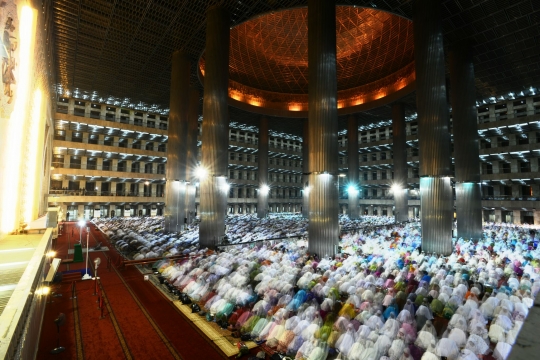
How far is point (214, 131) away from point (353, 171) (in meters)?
26.9

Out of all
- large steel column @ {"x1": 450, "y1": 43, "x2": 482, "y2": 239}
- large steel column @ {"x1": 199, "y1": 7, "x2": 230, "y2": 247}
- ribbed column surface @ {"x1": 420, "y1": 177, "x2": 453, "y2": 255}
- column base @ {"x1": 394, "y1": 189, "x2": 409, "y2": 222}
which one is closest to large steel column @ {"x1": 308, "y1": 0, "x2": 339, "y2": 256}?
ribbed column surface @ {"x1": 420, "y1": 177, "x2": 453, "y2": 255}

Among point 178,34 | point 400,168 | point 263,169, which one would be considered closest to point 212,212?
point 178,34

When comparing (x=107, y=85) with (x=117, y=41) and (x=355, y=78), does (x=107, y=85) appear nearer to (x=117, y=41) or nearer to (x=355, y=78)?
(x=117, y=41)

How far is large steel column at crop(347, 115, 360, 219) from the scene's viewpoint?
40656 millimetres

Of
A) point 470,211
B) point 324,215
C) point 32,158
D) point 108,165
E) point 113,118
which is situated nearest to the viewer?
point 324,215

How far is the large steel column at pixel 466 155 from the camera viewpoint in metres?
20.9

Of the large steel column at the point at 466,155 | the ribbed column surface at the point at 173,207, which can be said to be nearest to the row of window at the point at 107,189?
the ribbed column surface at the point at 173,207

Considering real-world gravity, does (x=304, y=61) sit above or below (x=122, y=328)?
above

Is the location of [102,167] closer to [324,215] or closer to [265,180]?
[265,180]

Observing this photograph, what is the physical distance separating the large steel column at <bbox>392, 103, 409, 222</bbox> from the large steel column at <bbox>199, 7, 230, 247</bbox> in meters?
24.2

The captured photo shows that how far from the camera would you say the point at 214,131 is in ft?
61.2

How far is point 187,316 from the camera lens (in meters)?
8.37

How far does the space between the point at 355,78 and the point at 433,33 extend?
21.2 metres

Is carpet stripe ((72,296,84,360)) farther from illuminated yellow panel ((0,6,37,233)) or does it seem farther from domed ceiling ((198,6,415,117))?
domed ceiling ((198,6,415,117))
